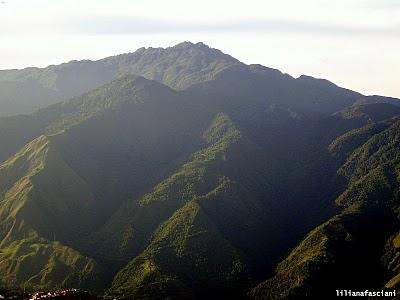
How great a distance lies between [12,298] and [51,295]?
10.7 metres

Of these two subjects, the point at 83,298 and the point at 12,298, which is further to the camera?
the point at 83,298

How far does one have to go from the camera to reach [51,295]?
171875 mm

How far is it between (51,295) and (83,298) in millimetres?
10953

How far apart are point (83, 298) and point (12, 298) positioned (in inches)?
835

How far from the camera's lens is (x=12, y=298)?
550 feet

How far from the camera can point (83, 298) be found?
179 meters
